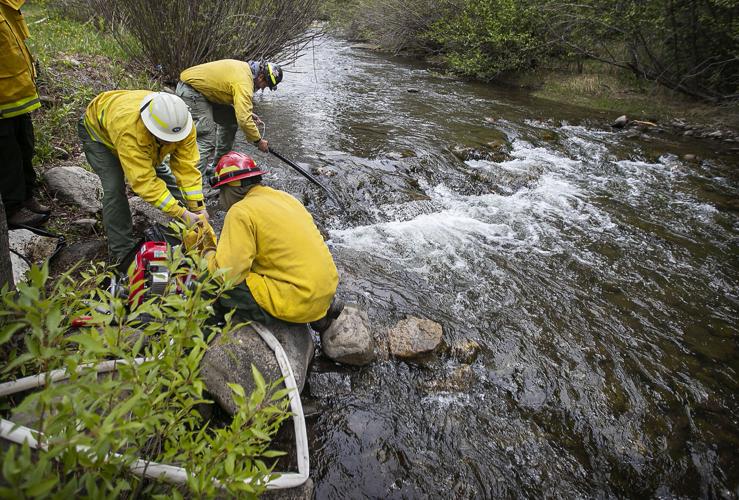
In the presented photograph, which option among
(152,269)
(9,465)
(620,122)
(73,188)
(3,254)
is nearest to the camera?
(9,465)

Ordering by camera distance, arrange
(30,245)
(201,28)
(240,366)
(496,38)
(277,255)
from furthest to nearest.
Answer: (496,38) < (201,28) < (30,245) < (277,255) < (240,366)

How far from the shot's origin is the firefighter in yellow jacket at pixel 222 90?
5.19m

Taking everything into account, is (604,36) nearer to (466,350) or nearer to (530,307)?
(530,307)

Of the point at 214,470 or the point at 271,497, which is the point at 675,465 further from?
the point at 214,470

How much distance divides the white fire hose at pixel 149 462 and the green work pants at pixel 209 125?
3544 mm

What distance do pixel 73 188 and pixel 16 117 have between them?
1.01 metres

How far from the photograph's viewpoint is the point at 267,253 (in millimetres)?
2873

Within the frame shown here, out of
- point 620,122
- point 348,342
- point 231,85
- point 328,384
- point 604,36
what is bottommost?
point 328,384

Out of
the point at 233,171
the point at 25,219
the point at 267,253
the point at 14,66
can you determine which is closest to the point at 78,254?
the point at 25,219

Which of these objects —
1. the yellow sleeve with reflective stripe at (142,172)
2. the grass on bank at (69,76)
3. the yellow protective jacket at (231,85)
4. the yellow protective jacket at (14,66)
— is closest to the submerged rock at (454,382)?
the yellow sleeve with reflective stripe at (142,172)

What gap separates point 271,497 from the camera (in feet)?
7.29

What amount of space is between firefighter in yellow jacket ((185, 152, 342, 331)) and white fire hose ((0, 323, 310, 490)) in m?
0.23

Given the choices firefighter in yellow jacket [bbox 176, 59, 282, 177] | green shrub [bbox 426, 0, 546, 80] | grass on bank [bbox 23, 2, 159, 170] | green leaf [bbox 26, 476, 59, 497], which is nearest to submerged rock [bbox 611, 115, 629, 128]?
green shrub [bbox 426, 0, 546, 80]

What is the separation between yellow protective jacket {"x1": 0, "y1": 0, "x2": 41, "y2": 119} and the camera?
124 inches
